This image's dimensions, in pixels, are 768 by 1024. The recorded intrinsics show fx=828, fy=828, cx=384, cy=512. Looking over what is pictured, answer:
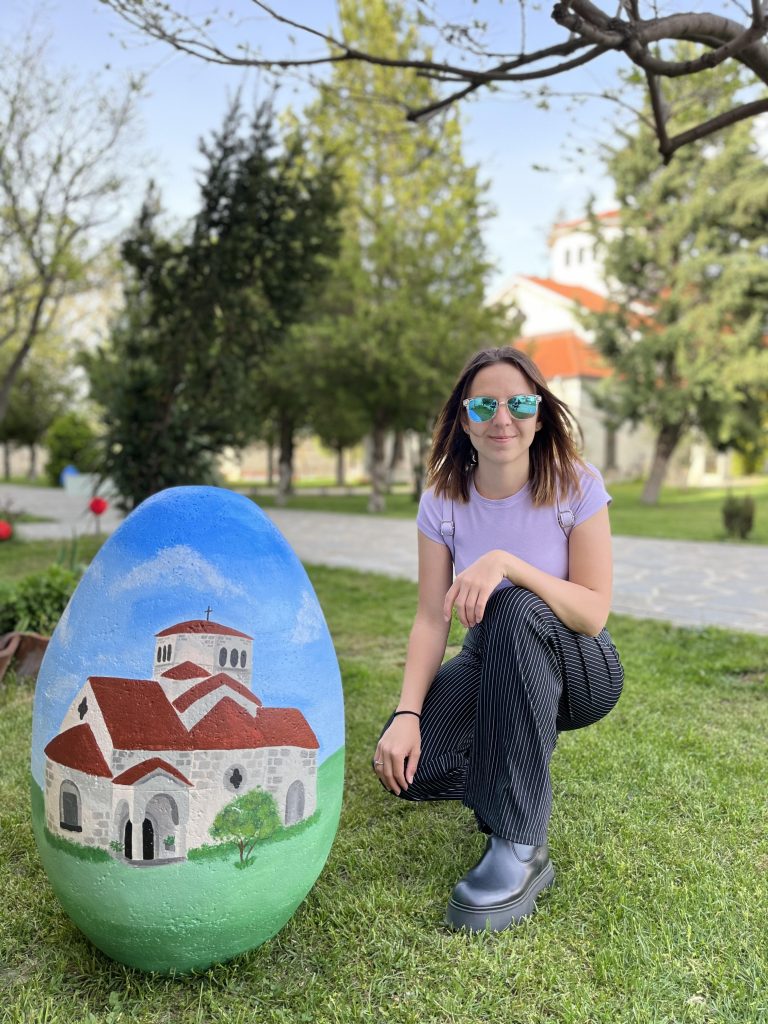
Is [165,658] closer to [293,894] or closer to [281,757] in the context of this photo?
[281,757]

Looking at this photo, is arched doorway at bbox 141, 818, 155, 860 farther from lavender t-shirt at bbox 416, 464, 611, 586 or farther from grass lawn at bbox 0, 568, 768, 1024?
lavender t-shirt at bbox 416, 464, 611, 586

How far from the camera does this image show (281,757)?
6.14 feet

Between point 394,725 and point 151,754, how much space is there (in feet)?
2.59

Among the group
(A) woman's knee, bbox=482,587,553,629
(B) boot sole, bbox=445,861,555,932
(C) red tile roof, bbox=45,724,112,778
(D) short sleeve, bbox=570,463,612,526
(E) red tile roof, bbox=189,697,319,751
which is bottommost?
(B) boot sole, bbox=445,861,555,932

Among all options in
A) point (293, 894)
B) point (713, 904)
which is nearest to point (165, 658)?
point (293, 894)

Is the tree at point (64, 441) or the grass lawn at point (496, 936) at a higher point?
the tree at point (64, 441)

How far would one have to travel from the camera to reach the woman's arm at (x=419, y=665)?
7.57 ft

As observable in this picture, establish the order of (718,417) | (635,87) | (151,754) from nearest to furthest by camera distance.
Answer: (151,754), (635,87), (718,417)

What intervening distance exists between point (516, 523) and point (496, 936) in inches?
44.1

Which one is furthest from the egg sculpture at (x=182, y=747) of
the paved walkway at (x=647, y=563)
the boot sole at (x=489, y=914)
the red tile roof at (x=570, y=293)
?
the red tile roof at (x=570, y=293)

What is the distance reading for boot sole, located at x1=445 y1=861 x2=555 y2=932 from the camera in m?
2.11

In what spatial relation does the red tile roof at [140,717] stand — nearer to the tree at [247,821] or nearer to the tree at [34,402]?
the tree at [247,821]

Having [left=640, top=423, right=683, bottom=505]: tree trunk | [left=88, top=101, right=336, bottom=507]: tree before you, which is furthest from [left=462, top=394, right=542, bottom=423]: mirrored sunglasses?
[left=640, top=423, right=683, bottom=505]: tree trunk

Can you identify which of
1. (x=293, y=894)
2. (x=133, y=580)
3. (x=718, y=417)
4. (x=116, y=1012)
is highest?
(x=718, y=417)
